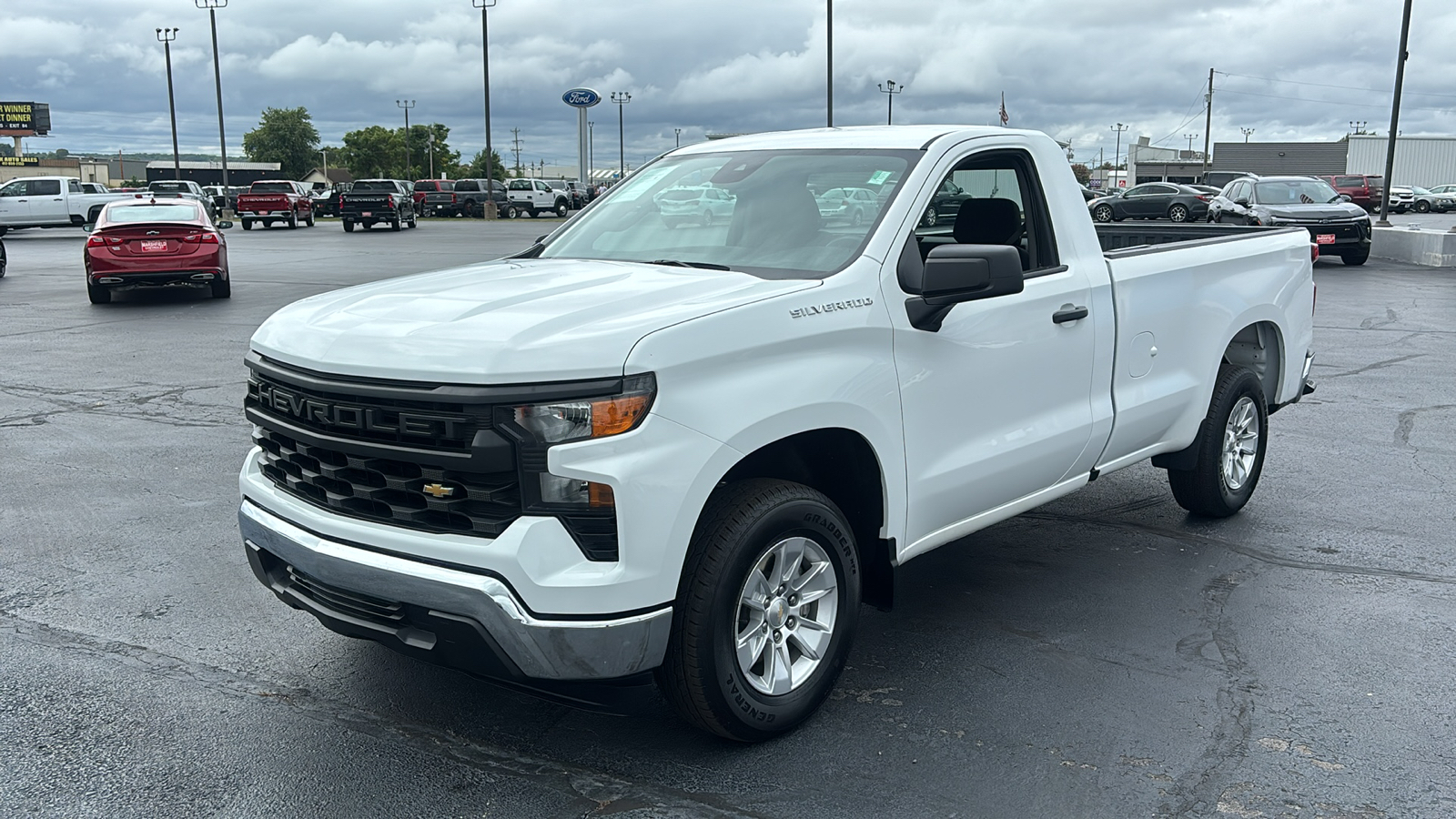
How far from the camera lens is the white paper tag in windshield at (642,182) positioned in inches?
207

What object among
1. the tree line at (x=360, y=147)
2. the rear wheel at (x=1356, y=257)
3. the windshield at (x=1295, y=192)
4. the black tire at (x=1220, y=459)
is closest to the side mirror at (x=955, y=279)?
the black tire at (x=1220, y=459)

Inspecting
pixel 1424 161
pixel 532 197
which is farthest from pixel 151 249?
pixel 1424 161

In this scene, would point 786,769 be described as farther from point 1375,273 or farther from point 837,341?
point 1375,273

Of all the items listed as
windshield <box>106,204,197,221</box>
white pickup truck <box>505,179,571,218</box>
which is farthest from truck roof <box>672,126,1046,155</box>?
white pickup truck <box>505,179,571,218</box>

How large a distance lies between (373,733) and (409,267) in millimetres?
21015

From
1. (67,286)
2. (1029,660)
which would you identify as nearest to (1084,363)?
(1029,660)

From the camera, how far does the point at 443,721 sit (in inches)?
156

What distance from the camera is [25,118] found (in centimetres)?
9588

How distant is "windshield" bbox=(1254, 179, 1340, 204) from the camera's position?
80.5ft

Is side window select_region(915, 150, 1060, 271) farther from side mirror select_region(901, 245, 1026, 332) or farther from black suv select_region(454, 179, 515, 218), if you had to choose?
black suv select_region(454, 179, 515, 218)

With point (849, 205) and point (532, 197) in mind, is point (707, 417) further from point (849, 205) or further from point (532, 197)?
point (532, 197)

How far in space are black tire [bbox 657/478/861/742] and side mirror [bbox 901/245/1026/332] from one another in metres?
0.74

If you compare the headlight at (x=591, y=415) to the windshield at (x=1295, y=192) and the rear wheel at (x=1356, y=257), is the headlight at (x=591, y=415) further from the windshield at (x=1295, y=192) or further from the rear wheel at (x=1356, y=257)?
the rear wheel at (x=1356, y=257)

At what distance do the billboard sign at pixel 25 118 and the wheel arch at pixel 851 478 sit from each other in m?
109
